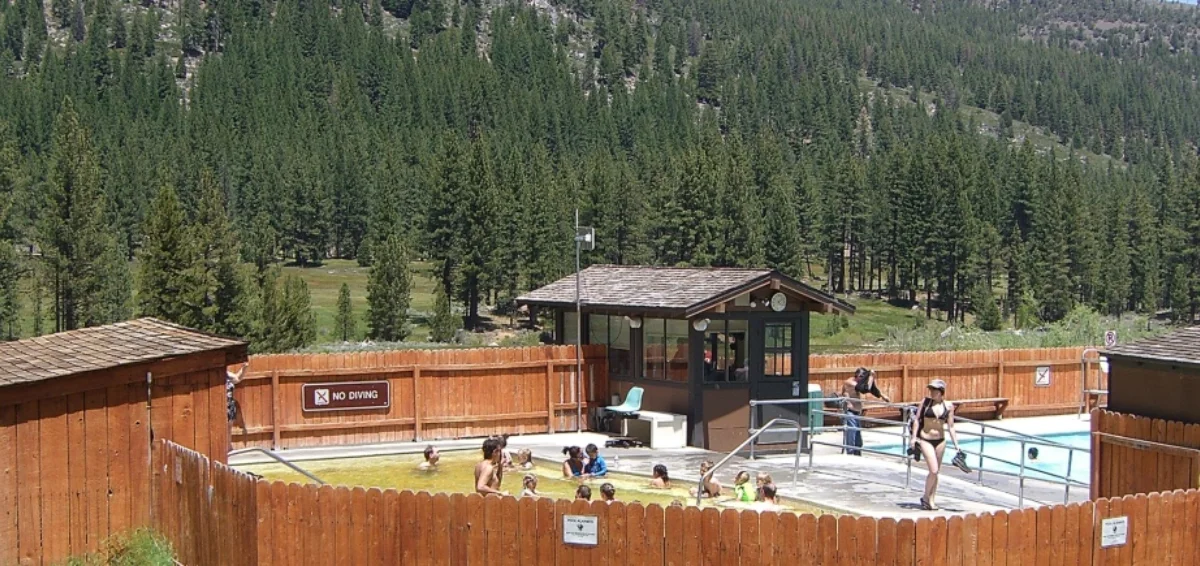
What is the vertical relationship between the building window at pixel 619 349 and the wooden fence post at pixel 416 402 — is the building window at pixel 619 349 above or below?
above

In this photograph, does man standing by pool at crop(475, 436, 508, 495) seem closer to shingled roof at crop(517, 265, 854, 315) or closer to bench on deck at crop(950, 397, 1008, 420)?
shingled roof at crop(517, 265, 854, 315)

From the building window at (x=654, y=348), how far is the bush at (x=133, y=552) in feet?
37.4

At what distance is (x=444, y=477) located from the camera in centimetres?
2153

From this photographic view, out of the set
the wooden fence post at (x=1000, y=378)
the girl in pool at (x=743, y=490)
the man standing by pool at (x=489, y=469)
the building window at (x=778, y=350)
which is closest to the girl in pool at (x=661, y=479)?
the girl in pool at (x=743, y=490)

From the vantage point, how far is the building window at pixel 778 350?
2445cm

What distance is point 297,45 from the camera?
7338 inches

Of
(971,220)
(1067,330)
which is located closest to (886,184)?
(971,220)

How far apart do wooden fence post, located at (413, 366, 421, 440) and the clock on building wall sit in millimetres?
6464

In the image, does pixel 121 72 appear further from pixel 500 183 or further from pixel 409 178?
pixel 500 183

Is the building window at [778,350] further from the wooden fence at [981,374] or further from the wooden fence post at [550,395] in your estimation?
the wooden fence post at [550,395]

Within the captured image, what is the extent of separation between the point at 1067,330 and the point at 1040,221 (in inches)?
2445

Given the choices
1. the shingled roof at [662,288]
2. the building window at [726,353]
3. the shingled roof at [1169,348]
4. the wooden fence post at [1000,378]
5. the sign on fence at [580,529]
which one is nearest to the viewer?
the sign on fence at [580,529]

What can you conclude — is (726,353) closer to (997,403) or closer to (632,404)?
(632,404)

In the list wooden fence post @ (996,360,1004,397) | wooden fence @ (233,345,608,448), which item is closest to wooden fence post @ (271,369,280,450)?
wooden fence @ (233,345,608,448)
